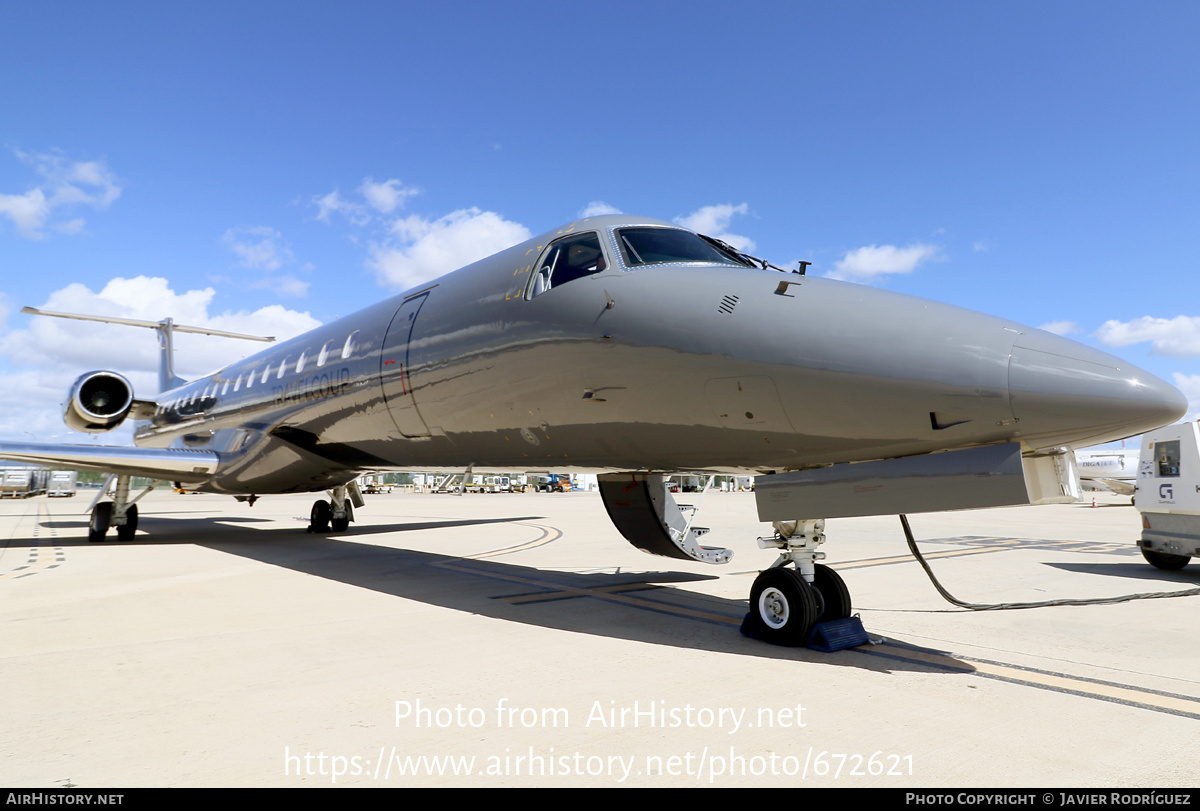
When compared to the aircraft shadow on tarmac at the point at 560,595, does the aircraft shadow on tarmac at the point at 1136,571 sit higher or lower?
lower

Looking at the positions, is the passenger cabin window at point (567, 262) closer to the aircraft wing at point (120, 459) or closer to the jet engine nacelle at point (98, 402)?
the aircraft wing at point (120, 459)

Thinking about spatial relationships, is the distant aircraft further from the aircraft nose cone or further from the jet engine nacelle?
the jet engine nacelle

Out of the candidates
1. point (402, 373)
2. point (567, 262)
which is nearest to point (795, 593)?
point (567, 262)

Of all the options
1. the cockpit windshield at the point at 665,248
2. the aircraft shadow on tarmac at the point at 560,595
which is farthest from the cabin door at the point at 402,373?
the cockpit windshield at the point at 665,248

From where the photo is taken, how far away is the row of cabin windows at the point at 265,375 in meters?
9.91

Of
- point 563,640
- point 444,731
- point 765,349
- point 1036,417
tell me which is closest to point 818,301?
point 765,349

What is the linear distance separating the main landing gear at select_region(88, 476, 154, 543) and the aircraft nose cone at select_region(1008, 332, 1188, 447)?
47.8ft

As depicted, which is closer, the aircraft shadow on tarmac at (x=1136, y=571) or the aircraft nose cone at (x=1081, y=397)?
the aircraft nose cone at (x=1081, y=397)

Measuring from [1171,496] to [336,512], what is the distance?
14727mm

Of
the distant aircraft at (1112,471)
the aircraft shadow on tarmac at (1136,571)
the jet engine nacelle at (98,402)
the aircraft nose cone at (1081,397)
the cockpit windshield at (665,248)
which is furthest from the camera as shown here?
the distant aircraft at (1112,471)

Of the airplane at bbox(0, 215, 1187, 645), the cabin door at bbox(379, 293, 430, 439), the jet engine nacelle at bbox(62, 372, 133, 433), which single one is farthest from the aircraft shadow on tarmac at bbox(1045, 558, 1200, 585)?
the jet engine nacelle at bbox(62, 372, 133, 433)

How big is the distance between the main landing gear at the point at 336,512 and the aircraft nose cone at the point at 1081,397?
562 inches

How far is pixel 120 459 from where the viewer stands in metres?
12.7

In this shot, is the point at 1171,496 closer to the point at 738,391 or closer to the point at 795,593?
the point at 795,593
